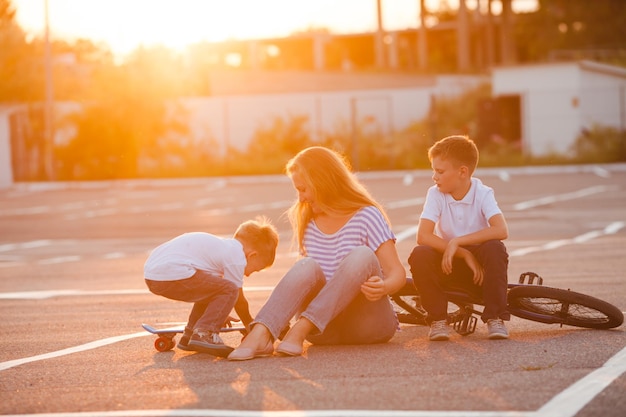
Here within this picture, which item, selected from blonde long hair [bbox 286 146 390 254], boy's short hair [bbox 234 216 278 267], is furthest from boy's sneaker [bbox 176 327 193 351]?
blonde long hair [bbox 286 146 390 254]

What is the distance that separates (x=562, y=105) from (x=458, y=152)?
32253 millimetres

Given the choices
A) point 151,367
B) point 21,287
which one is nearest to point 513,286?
point 151,367

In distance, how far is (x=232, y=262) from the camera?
754 centimetres

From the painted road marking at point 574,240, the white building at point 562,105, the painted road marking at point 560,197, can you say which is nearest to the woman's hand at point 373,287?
the painted road marking at point 574,240

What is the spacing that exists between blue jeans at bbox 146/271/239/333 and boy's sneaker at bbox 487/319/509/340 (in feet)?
5.45

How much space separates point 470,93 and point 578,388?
144ft

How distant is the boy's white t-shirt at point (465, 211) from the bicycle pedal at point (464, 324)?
544mm

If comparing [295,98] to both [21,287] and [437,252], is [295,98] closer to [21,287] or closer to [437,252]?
[21,287]

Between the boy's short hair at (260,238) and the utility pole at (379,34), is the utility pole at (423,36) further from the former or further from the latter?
the boy's short hair at (260,238)

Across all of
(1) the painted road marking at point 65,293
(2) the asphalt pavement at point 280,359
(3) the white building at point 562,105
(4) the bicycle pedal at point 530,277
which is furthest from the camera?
(3) the white building at point 562,105

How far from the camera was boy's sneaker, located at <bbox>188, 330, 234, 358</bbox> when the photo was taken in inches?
285

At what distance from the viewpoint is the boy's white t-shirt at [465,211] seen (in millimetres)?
7992

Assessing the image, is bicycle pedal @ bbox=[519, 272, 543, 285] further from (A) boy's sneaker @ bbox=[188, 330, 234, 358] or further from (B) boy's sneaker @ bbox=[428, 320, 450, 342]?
(A) boy's sneaker @ bbox=[188, 330, 234, 358]

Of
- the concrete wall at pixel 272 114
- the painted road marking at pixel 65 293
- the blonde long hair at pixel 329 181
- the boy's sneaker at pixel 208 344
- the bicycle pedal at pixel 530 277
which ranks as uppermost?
the concrete wall at pixel 272 114
